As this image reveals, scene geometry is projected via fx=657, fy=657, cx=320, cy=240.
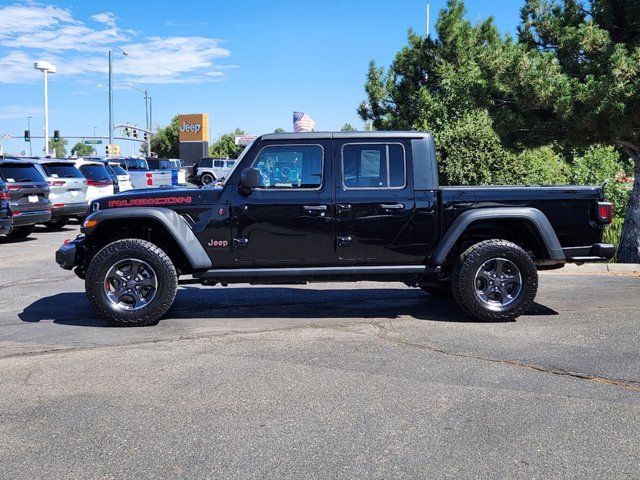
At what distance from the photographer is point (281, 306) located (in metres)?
7.75

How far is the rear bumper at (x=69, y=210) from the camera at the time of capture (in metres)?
16.9

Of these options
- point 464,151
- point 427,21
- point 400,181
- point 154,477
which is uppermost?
point 427,21

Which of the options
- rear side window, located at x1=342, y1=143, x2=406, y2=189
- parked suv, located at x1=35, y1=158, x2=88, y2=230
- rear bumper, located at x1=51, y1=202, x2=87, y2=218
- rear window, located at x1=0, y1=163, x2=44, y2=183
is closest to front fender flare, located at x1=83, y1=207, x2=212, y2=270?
rear side window, located at x1=342, y1=143, x2=406, y2=189

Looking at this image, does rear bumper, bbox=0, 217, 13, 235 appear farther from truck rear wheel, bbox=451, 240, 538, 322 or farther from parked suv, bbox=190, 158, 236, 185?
parked suv, bbox=190, 158, 236, 185

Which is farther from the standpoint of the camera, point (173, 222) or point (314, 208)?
point (314, 208)

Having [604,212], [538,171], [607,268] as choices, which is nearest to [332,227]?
[604,212]

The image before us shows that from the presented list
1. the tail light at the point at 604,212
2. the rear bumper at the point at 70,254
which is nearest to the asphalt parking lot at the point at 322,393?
the rear bumper at the point at 70,254

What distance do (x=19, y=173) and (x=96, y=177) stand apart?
4541mm

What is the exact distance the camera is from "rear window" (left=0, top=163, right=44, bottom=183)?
14688 millimetres

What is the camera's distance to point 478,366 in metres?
5.24

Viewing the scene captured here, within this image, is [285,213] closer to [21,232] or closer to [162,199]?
[162,199]

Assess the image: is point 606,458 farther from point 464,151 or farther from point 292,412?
point 464,151

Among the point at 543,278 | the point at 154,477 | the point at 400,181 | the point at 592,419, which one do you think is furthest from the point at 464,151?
the point at 154,477

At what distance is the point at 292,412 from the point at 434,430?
0.92 meters
